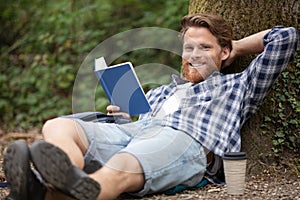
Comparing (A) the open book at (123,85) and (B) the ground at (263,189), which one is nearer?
(B) the ground at (263,189)

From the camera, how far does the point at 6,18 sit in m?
7.61

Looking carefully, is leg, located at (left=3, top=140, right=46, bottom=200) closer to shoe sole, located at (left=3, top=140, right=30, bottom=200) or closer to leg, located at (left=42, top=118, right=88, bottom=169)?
shoe sole, located at (left=3, top=140, right=30, bottom=200)

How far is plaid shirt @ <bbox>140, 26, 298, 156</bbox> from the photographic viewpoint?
2879mm

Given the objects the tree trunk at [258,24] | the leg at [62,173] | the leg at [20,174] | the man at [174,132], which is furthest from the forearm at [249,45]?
the leg at [20,174]

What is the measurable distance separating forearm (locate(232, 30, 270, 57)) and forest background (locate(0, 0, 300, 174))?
3355 mm

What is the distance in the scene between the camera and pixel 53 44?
7.32 metres

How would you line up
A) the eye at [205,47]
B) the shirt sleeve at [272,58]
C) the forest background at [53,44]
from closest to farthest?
the shirt sleeve at [272,58]
the eye at [205,47]
the forest background at [53,44]

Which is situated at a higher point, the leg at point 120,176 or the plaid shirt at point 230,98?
the plaid shirt at point 230,98

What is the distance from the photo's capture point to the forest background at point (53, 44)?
6.78m

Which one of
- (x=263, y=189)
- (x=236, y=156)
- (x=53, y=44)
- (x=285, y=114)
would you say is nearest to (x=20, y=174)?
(x=236, y=156)

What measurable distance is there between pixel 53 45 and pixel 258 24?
455 centimetres

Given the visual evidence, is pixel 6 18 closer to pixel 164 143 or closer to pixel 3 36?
pixel 3 36

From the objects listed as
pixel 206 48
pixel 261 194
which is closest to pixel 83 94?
pixel 206 48

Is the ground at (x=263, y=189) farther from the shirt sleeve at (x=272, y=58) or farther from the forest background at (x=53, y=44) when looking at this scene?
the forest background at (x=53, y=44)
